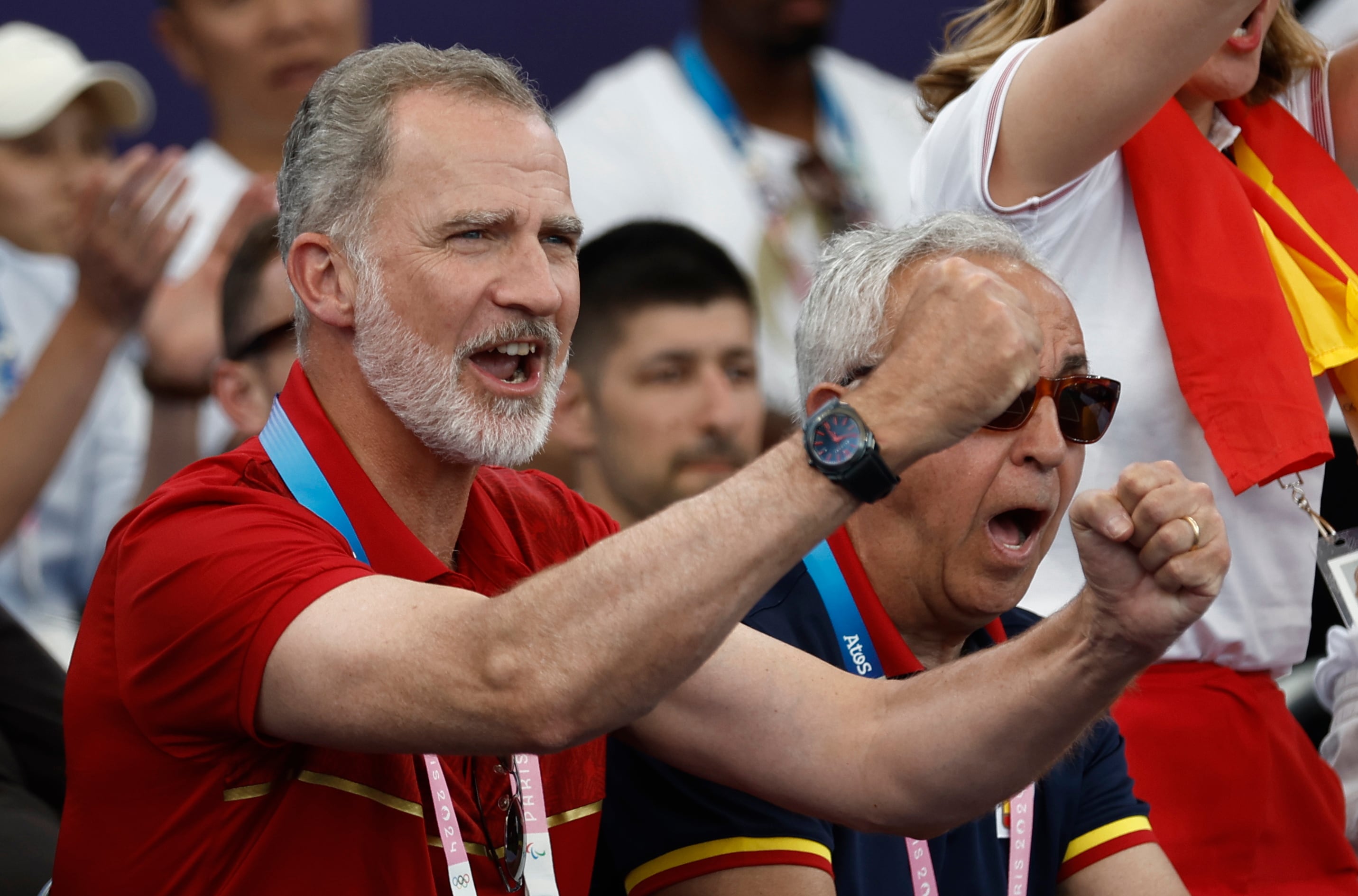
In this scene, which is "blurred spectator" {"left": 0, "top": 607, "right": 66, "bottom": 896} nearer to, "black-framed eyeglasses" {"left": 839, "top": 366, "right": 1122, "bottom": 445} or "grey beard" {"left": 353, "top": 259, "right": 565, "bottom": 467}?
"grey beard" {"left": 353, "top": 259, "right": 565, "bottom": 467}

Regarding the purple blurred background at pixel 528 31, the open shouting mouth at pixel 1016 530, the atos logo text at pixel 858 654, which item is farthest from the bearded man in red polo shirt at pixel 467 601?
the purple blurred background at pixel 528 31

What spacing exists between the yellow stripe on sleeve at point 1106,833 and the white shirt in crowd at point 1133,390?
0.97 feet

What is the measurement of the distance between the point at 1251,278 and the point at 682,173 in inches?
97.5

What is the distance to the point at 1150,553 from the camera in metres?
1.66

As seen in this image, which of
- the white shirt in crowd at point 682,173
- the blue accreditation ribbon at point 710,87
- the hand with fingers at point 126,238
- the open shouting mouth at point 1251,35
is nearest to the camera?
the open shouting mouth at point 1251,35

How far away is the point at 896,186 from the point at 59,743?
Result: 10.4 ft

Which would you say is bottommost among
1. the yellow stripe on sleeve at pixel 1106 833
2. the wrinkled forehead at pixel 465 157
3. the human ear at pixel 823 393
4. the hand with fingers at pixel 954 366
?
the yellow stripe on sleeve at pixel 1106 833

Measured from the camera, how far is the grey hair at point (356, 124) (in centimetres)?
199

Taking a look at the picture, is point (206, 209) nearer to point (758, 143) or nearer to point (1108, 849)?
point (758, 143)

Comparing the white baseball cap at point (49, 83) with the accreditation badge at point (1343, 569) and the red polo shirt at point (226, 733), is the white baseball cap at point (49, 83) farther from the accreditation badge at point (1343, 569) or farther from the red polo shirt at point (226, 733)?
the accreditation badge at point (1343, 569)

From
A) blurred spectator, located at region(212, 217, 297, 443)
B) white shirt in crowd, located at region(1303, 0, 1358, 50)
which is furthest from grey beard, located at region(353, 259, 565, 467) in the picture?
white shirt in crowd, located at region(1303, 0, 1358, 50)

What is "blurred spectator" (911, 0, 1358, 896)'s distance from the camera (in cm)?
235

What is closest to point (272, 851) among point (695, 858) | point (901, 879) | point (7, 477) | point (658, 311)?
point (695, 858)

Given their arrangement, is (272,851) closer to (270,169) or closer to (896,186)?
(270,169)
